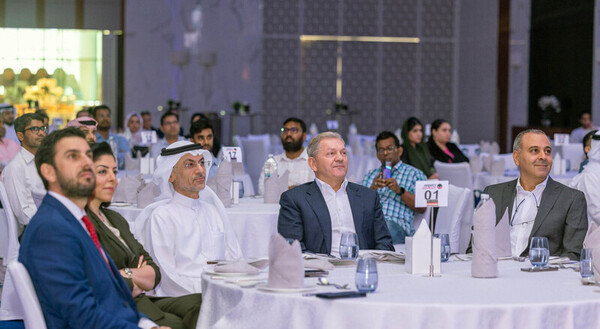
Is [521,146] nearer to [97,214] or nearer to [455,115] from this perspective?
[97,214]

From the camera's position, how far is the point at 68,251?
284 cm

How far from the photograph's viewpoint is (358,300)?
Answer: 9.70 feet

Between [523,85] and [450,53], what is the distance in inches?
89.8

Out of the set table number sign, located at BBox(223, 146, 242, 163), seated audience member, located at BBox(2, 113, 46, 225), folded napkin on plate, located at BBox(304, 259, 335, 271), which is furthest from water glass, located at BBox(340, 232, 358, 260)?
table number sign, located at BBox(223, 146, 242, 163)

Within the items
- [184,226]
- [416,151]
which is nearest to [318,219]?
[184,226]

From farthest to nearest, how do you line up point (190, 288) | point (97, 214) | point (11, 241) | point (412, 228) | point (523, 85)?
point (523, 85)
point (412, 228)
point (11, 241)
point (190, 288)
point (97, 214)

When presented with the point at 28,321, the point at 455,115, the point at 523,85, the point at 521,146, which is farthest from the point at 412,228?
the point at 455,115

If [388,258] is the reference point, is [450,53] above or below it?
above

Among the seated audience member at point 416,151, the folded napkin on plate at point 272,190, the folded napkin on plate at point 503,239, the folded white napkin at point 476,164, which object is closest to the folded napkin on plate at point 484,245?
the folded napkin on plate at point 503,239

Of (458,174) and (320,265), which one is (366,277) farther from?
(458,174)

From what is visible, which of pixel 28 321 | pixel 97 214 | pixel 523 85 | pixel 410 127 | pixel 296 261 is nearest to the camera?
pixel 28 321

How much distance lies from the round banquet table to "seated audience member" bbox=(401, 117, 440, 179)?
4970 millimetres

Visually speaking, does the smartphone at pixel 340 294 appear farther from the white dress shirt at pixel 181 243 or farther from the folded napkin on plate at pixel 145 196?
the folded napkin on plate at pixel 145 196

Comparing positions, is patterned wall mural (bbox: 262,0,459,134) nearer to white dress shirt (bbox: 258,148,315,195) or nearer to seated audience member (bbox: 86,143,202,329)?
white dress shirt (bbox: 258,148,315,195)
